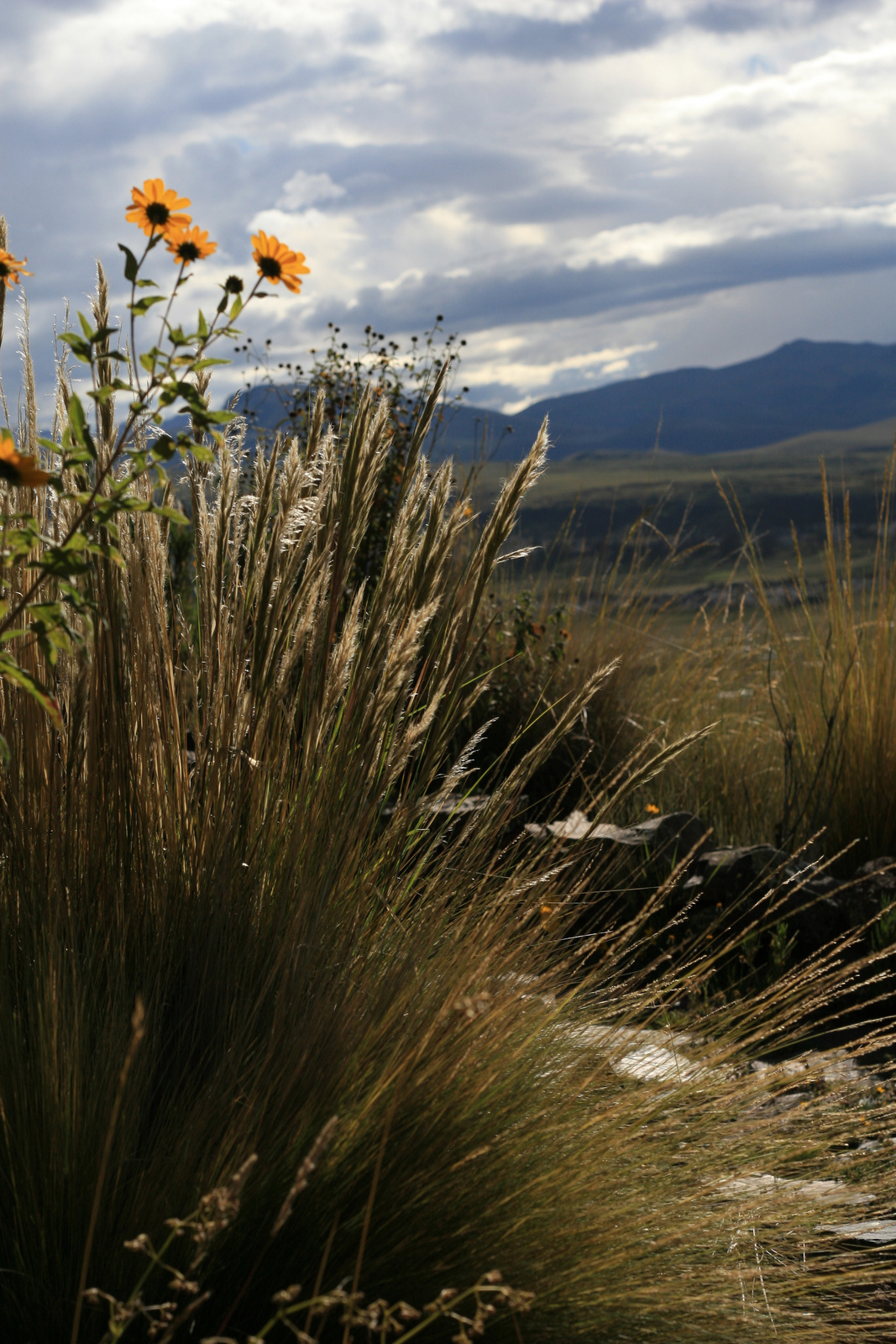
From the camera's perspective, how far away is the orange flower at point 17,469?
1.09 metres

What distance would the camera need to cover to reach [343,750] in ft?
5.75

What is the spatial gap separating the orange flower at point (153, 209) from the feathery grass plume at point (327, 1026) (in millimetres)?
400

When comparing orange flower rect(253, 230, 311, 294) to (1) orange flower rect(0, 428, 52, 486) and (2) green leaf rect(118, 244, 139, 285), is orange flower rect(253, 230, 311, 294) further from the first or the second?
(1) orange flower rect(0, 428, 52, 486)

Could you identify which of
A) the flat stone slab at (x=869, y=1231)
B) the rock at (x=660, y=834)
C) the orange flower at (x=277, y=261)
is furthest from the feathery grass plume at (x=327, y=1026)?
the rock at (x=660, y=834)

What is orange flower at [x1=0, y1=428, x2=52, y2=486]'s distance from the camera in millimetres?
1086

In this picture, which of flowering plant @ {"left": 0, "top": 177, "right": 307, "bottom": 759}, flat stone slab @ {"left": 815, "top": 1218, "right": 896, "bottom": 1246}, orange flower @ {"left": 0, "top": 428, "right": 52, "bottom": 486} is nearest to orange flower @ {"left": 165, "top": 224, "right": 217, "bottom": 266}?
flowering plant @ {"left": 0, "top": 177, "right": 307, "bottom": 759}

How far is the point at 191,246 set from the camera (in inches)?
58.6

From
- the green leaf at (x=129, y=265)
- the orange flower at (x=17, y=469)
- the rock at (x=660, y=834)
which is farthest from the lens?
the rock at (x=660, y=834)

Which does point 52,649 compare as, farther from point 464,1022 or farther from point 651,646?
point 651,646

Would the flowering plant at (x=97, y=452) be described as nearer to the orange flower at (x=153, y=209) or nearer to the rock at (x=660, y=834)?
the orange flower at (x=153, y=209)

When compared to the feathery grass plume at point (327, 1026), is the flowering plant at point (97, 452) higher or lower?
higher

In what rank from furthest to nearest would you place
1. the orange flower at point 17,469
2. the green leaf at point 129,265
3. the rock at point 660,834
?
the rock at point 660,834
the green leaf at point 129,265
the orange flower at point 17,469

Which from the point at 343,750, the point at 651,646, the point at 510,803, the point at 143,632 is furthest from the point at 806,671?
the point at 143,632

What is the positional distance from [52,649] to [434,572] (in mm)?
901
